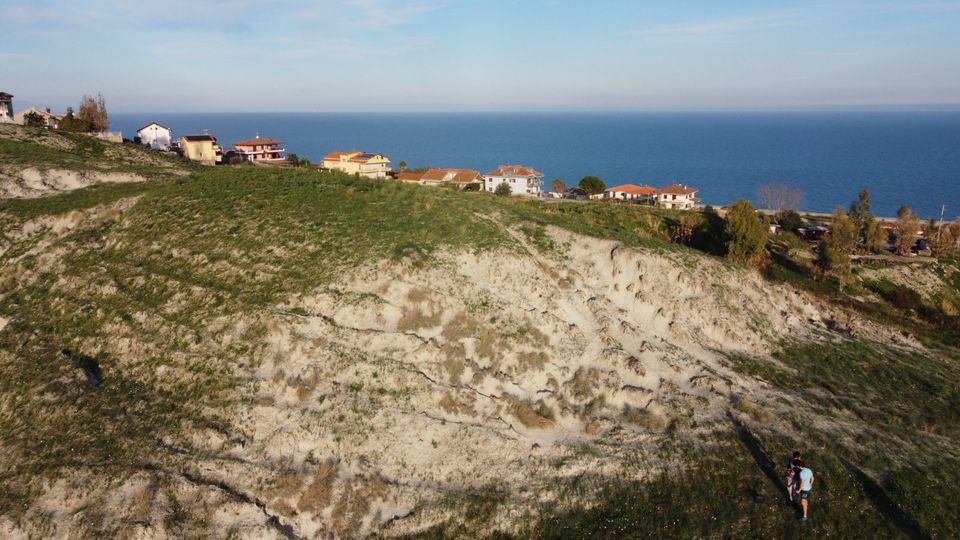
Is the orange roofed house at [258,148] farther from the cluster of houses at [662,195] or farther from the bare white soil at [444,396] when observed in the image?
the bare white soil at [444,396]

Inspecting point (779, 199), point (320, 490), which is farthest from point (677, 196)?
point (320, 490)

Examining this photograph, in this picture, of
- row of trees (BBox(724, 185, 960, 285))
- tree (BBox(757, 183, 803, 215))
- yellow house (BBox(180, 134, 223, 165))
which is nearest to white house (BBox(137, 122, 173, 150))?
yellow house (BBox(180, 134, 223, 165))

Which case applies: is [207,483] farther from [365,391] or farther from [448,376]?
[448,376]

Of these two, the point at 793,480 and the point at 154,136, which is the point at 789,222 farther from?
the point at 154,136

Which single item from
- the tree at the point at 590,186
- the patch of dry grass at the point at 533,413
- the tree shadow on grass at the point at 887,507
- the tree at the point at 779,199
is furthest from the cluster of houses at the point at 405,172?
the tree shadow on grass at the point at 887,507

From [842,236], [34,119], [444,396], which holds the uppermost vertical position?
[34,119]

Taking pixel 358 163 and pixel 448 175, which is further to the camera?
pixel 358 163

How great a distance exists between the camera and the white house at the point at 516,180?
102 m

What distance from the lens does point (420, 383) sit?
2505 cm

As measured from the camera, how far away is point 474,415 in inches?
966

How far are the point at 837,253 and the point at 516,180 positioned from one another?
5875 centimetres

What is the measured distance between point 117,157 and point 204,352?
1850 inches

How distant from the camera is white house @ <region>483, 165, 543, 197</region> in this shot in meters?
102

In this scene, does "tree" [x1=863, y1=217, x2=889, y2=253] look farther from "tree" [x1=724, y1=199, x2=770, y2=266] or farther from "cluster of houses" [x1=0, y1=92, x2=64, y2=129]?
"cluster of houses" [x1=0, y1=92, x2=64, y2=129]
